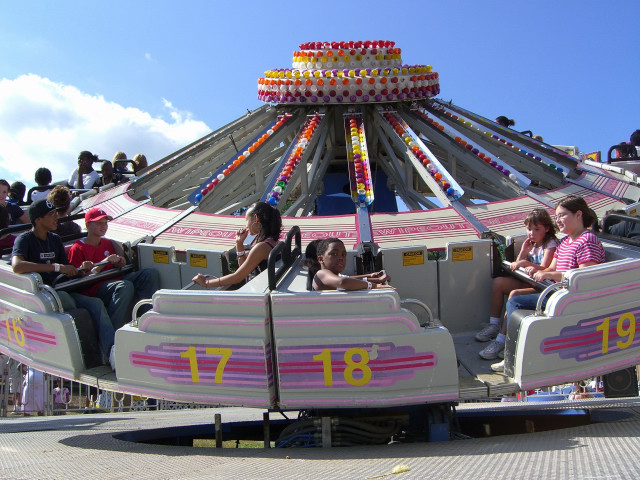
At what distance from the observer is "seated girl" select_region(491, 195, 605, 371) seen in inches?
241

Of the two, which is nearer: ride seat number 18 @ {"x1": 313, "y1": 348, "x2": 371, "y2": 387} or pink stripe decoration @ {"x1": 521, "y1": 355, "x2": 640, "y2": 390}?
ride seat number 18 @ {"x1": 313, "y1": 348, "x2": 371, "y2": 387}

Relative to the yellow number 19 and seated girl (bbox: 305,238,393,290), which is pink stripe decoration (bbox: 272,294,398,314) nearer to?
seated girl (bbox: 305,238,393,290)

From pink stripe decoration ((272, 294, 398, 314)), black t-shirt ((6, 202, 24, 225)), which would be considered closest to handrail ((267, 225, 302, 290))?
pink stripe decoration ((272, 294, 398, 314))

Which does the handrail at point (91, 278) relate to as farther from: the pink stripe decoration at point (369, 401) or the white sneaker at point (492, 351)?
the white sneaker at point (492, 351)

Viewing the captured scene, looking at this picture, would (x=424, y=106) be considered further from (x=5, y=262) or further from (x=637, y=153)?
(x=5, y=262)

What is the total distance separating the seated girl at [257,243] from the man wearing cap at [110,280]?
109 centimetres

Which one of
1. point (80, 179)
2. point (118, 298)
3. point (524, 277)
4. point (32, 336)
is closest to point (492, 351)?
point (524, 277)

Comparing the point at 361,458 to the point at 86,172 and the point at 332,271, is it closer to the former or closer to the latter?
the point at 332,271

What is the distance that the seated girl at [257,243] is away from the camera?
6.31 m

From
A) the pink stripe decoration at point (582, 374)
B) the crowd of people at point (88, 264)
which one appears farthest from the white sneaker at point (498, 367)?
the crowd of people at point (88, 264)

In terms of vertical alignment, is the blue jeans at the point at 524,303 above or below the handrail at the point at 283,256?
below

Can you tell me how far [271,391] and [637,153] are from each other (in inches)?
396

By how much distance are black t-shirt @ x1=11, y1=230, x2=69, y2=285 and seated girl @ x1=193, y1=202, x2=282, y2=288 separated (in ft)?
5.04

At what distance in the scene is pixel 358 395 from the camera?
5504mm
